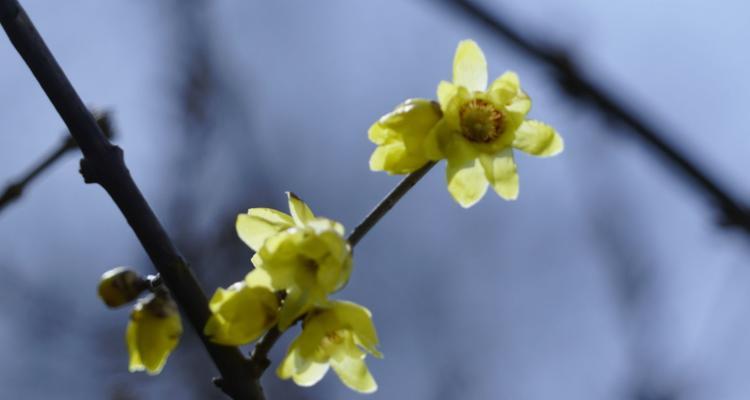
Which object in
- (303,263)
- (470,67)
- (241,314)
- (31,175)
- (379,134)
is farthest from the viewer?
(31,175)

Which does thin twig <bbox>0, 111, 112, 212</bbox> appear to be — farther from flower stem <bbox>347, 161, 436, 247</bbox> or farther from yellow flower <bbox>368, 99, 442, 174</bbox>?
flower stem <bbox>347, 161, 436, 247</bbox>

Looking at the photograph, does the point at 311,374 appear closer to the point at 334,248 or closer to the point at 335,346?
the point at 335,346

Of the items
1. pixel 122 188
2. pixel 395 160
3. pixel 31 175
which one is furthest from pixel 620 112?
pixel 31 175

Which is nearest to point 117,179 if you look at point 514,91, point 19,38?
point 19,38

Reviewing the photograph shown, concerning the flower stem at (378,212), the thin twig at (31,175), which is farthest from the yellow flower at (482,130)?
the thin twig at (31,175)

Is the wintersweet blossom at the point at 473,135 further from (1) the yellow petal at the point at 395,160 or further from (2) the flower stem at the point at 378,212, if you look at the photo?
(2) the flower stem at the point at 378,212

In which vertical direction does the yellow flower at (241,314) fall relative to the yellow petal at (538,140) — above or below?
above
